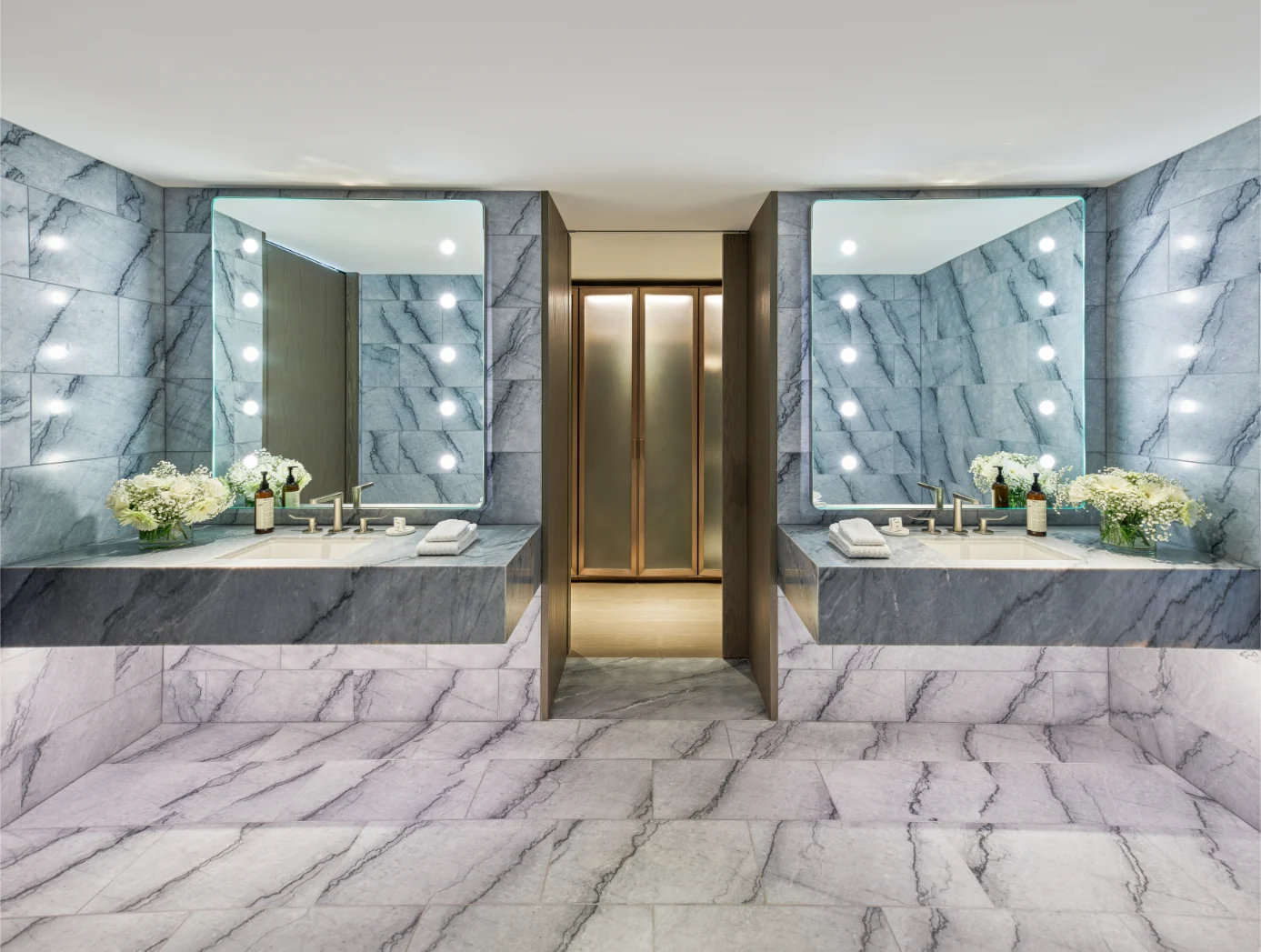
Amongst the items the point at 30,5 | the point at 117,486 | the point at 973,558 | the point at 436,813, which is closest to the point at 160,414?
the point at 117,486

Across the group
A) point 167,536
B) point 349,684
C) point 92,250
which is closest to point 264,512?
point 167,536

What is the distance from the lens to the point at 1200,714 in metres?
2.77

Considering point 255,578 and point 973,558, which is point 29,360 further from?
point 973,558

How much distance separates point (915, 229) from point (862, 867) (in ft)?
8.47

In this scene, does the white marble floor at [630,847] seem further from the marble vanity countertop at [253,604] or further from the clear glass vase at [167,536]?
the clear glass vase at [167,536]

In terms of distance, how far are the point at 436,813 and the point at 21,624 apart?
1.51 metres

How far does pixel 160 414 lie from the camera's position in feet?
10.8

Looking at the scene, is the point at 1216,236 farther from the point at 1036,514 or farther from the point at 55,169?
the point at 55,169

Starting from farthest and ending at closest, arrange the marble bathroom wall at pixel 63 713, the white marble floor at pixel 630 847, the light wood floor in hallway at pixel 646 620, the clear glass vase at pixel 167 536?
the light wood floor in hallway at pixel 646 620 → the clear glass vase at pixel 167 536 → the marble bathroom wall at pixel 63 713 → the white marble floor at pixel 630 847

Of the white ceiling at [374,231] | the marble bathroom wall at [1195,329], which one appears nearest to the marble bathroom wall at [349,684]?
the white ceiling at [374,231]

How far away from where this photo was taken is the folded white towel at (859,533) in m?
2.59

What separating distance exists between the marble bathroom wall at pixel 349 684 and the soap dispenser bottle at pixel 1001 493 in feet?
7.01

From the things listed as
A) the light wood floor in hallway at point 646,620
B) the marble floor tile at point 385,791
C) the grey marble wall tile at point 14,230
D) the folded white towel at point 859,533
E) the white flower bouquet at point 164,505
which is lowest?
the marble floor tile at point 385,791

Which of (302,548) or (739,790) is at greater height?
(302,548)
